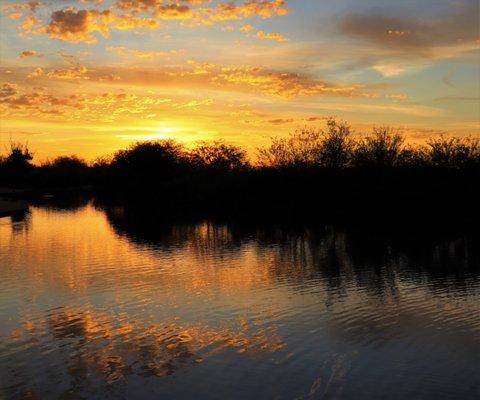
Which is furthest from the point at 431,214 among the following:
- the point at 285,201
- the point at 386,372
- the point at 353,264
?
the point at 386,372

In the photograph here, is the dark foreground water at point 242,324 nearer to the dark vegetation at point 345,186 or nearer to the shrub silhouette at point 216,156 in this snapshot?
the dark vegetation at point 345,186

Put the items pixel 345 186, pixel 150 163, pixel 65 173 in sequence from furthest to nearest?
pixel 65 173 < pixel 150 163 < pixel 345 186

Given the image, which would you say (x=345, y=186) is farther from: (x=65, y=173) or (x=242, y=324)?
(x=65, y=173)

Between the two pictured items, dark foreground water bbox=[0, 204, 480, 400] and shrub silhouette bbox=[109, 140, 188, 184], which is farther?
shrub silhouette bbox=[109, 140, 188, 184]

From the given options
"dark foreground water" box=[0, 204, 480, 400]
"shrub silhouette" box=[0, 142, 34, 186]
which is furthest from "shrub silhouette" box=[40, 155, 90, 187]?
"dark foreground water" box=[0, 204, 480, 400]

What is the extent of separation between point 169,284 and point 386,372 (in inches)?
347

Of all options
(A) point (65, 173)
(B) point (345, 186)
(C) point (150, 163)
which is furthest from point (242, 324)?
(A) point (65, 173)

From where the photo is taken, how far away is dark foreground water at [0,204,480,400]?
8.57m

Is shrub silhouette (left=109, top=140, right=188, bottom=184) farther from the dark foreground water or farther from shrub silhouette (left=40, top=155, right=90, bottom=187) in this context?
the dark foreground water

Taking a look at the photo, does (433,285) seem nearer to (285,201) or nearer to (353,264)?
(353,264)

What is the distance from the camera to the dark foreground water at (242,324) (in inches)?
337

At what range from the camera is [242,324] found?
12.0 m

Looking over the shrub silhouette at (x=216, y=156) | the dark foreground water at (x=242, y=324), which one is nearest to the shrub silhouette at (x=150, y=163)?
the shrub silhouette at (x=216, y=156)

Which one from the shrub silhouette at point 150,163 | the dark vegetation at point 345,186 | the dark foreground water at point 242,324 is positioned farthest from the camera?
the shrub silhouette at point 150,163
